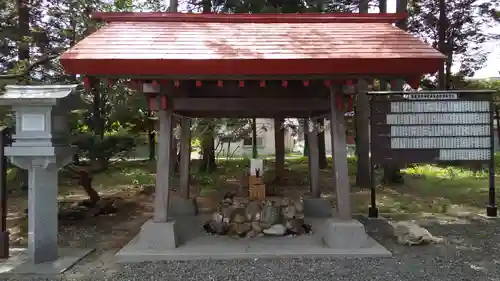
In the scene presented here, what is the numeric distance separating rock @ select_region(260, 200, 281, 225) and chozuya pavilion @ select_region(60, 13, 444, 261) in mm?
432

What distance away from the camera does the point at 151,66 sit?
514cm

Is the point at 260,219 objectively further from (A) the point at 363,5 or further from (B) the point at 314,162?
(A) the point at 363,5

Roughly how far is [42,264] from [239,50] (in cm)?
381

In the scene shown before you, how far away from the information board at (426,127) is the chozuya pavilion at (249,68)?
124cm

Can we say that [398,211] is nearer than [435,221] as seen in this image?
No

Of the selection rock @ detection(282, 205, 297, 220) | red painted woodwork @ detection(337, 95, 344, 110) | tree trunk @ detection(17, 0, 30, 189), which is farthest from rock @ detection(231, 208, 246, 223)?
tree trunk @ detection(17, 0, 30, 189)

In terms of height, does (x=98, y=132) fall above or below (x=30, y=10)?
below

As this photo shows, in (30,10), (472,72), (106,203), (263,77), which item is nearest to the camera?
(263,77)

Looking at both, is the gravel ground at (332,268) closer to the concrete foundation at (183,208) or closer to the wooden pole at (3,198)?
the wooden pole at (3,198)

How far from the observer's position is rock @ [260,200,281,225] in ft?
22.2

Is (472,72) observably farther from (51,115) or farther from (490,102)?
(51,115)

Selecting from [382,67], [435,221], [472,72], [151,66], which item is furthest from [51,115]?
[472,72]

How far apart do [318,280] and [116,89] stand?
7.09 meters

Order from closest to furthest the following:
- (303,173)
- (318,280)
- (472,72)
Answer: (318,280)
(303,173)
(472,72)
